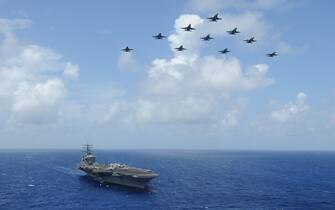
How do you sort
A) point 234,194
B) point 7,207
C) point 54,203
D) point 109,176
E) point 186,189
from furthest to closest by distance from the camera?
point 109,176
point 186,189
point 234,194
point 54,203
point 7,207

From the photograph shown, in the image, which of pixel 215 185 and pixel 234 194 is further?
pixel 215 185

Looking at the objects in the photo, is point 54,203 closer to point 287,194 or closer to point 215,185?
point 215,185

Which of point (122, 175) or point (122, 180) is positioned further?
point (122, 180)

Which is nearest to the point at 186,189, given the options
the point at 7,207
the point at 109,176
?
the point at 109,176

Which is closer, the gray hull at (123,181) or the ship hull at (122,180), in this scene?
the ship hull at (122,180)

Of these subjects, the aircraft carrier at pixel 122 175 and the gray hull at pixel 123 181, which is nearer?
the aircraft carrier at pixel 122 175

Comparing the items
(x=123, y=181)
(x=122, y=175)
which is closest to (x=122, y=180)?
(x=123, y=181)

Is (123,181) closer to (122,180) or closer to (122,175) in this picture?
(122,180)

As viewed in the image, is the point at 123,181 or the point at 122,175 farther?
the point at 123,181

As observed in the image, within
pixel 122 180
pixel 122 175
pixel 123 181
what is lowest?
pixel 123 181

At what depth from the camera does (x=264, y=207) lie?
8831 cm

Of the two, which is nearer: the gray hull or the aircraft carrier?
the aircraft carrier

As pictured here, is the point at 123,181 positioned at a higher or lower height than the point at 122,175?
lower

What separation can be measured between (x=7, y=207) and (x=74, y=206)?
47.1 feet
